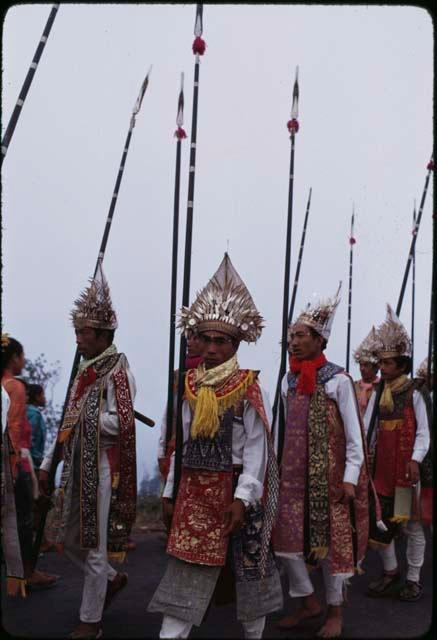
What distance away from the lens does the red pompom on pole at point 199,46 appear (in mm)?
4348

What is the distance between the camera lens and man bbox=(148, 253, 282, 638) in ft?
11.4

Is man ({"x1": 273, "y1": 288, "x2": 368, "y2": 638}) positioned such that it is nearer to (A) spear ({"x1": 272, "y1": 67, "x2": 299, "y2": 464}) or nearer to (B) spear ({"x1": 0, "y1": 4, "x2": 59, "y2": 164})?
(A) spear ({"x1": 272, "y1": 67, "x2": 299, "y2": 464})

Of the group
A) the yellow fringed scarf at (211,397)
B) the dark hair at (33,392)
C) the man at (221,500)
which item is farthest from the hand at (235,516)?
the dark hair at (33,392)

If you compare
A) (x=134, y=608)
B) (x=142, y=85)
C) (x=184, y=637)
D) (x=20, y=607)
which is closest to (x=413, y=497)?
(x=134, y=608)

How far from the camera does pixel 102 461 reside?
14.0ft

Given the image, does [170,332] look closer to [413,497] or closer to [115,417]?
[115,417]

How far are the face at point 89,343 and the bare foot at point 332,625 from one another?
224 centimetres

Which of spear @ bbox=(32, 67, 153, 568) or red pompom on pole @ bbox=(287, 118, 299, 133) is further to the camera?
red pompom on pole @ bbox=(287, 118, 299, 133)

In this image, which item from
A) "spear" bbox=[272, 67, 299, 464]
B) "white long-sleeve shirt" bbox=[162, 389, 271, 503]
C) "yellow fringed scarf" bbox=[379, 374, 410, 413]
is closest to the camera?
"white long-sleeve shirt" bbox=[162, 389, 271, 503]

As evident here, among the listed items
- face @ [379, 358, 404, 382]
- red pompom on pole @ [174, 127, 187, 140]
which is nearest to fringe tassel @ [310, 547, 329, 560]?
face @ [379, 358, 404, 382]

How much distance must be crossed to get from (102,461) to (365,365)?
188 inches

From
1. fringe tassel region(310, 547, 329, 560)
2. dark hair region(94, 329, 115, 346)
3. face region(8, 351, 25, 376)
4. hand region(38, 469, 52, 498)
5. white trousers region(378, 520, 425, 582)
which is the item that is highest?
dark hair region(94, 329, 115, 346)

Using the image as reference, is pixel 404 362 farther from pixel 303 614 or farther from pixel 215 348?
pixel 215 348

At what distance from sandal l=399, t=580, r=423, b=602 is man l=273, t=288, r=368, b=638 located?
0.93m
